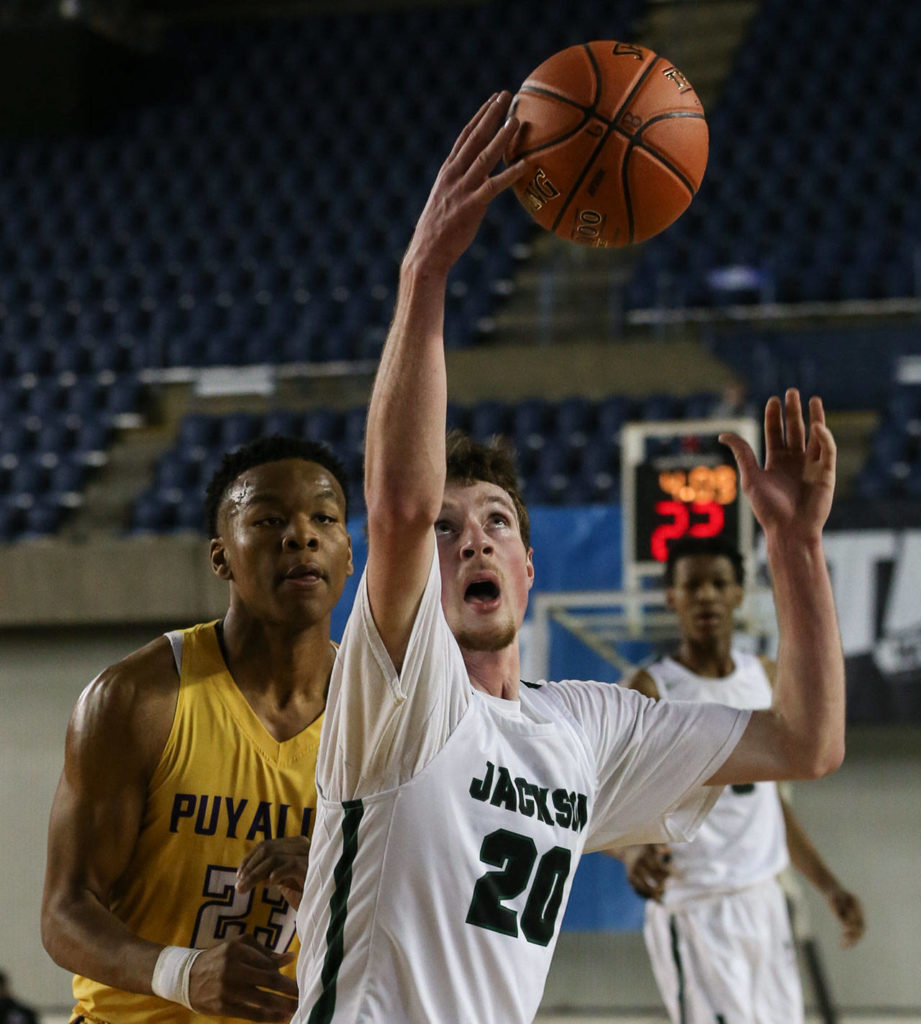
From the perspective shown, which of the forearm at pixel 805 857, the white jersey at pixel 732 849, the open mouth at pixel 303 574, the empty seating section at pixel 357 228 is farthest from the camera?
the empty seating section at pixel 357 228

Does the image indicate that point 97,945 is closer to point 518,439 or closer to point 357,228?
point 518,439

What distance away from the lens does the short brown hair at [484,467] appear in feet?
8.50

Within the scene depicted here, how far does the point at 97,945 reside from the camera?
2.60m

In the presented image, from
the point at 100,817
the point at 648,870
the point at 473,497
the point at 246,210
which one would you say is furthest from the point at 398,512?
the point at 246,210

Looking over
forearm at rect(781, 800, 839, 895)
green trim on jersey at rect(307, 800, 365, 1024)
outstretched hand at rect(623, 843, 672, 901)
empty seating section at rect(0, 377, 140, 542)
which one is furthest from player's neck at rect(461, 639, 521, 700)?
empty seating section at rect(0, 377, 140, 542)

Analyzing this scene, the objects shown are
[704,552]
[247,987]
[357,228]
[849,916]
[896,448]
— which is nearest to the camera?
[247,987]

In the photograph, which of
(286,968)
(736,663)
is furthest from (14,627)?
(286,968)

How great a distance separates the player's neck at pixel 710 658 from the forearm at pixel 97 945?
10.7 feet

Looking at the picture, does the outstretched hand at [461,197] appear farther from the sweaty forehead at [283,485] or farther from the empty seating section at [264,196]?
the empty seating section at [264,196]

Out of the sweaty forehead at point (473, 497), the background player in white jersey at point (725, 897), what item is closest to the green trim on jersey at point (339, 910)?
the sweaty forehead at point (473, 497)

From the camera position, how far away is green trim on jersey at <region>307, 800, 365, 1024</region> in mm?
2109

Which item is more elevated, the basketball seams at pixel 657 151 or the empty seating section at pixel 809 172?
the empty seating section at pixel 809 172

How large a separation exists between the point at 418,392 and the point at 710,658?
150 inches

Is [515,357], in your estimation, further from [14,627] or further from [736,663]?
[736,663]
